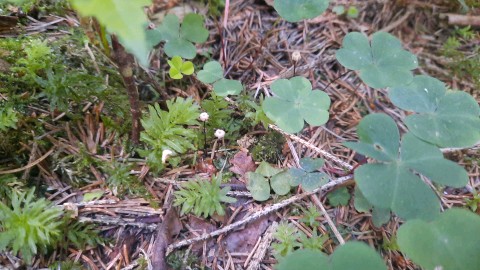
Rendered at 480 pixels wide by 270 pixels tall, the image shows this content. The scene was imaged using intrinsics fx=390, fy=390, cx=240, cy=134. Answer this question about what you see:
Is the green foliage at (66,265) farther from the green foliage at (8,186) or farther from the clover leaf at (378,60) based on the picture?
the clover leaf at (378,60)

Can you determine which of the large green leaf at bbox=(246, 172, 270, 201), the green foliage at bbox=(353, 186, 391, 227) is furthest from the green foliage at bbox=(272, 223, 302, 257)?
the green foliage at bbox=(353, 186, 391, 227)

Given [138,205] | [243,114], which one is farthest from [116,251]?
[243,114]

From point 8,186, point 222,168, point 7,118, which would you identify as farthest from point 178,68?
point 8,186

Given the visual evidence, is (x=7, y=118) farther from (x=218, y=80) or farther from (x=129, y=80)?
(x=218, y=80)

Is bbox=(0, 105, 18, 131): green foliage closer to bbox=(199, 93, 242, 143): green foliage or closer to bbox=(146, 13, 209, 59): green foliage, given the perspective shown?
bbox=(146, 13, 209, 59): green foliage

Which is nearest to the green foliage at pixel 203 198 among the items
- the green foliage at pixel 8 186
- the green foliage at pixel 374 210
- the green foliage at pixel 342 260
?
the green foliage at pixel 342 260

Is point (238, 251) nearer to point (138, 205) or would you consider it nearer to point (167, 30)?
point (138, 205)
